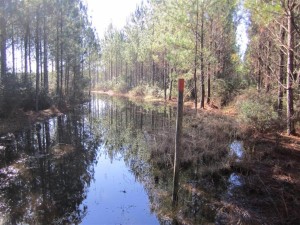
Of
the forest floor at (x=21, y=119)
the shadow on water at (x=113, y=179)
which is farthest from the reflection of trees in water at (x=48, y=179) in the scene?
the forest floor at (x=21, y=119)

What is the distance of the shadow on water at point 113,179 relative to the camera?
6.55m

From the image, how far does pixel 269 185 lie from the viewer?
25.1 feet

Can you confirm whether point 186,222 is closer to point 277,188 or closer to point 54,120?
point 277,188

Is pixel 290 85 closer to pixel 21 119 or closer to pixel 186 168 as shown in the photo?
pixel 186 168

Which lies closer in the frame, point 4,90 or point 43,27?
point 4,90

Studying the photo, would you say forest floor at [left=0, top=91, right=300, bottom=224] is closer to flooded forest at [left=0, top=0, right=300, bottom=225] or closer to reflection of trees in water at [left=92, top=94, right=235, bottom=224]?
flooded forest at [left=0, top=0, right=300, bottom=225]

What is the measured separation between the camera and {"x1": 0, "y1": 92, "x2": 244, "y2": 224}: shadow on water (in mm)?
6547

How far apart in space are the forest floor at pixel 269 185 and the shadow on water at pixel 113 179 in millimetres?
360

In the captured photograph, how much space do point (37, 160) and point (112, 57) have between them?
5770cm

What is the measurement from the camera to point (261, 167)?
358 inches

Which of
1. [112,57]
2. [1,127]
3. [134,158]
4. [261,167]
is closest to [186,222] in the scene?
[261,167]

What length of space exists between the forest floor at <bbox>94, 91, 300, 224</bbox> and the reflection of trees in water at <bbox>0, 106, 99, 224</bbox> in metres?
3.68

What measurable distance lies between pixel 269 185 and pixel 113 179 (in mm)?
4511

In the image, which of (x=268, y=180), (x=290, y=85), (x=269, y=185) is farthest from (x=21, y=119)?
(x=269, y=185)
